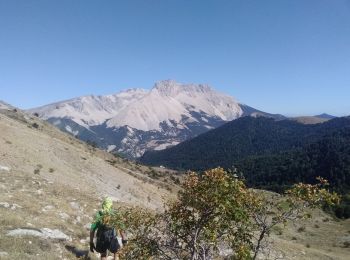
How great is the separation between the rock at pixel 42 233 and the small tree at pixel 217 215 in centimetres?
603

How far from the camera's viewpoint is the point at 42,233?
17938 millimetres

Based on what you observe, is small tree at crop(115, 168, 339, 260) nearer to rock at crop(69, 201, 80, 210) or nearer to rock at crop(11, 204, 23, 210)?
rock at crop(11, 204, 23, 210)

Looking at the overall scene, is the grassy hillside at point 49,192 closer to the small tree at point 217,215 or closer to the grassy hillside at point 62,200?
the grassy hillside at point 62,200

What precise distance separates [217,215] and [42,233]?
30.2ft

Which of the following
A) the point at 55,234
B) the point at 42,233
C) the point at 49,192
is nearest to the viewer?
the point at 42,233

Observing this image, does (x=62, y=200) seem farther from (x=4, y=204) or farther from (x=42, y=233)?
(x=42, y=233)

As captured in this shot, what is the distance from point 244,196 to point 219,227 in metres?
1.14

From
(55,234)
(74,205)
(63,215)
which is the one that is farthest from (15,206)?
(74,205)

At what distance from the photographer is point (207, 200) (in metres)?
12.0

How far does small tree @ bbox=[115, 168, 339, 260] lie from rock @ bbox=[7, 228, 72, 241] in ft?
19.8

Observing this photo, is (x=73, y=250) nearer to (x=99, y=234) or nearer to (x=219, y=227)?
(x=99, y=234)

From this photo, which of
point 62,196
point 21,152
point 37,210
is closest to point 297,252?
point 62,196

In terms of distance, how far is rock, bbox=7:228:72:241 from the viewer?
1716 cm

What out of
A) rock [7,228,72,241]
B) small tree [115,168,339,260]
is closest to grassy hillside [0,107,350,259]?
rock [7,228,72,241]
